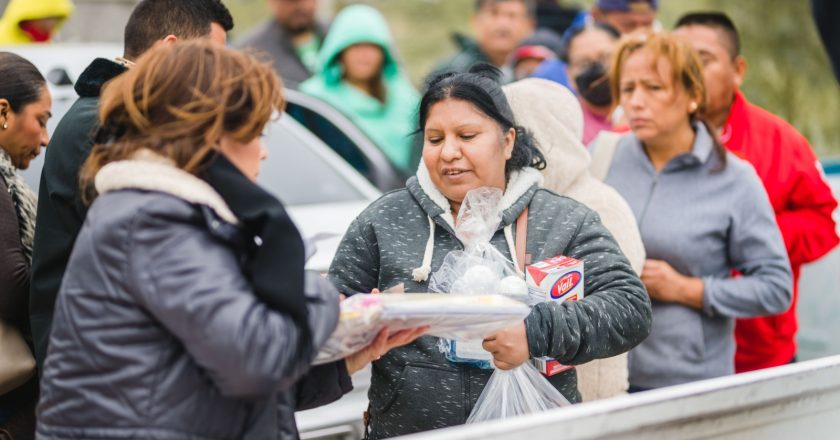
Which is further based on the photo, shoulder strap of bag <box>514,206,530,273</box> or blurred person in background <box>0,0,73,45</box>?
blurred person in background <box>0,0,73,45</box>

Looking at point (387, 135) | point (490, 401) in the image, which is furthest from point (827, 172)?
point (490, 401)

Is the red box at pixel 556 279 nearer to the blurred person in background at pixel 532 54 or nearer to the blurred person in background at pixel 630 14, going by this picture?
the blurred person in background at pixel 532 54

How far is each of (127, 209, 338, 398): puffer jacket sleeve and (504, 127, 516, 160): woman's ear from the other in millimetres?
1234

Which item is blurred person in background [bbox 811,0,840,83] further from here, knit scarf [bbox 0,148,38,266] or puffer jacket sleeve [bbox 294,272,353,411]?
knit scarf [bbox 0,148,38,266]

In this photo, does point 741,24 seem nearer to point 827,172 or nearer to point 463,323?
point 827,172

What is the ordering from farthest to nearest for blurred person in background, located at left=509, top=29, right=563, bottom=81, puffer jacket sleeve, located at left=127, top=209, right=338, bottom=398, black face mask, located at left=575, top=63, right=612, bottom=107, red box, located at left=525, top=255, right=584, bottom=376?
blurred person in background, located at left=509, top=29, right=563, bottom=81, black face mask, located at left=575, top=63, right=612, bottom=107, red box, located at left=525, top=255, right=584, bottom=376, puffer jacket sleeve, located at left=127, top=209, right=338, bottom=398

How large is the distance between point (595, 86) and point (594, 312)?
2.64 metres

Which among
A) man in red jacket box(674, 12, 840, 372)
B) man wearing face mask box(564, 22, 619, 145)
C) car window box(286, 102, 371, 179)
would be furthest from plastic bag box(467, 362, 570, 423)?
car window box(286, 102, 371, 179)

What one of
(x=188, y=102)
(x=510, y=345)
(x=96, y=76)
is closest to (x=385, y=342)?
(x=510, y=345)

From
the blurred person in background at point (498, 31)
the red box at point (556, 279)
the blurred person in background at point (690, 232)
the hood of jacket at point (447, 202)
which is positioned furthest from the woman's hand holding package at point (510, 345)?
the blurred person in background at point (498, 31)

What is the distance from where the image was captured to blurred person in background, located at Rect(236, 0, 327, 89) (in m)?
7.44

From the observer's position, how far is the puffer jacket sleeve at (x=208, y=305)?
1825 mm

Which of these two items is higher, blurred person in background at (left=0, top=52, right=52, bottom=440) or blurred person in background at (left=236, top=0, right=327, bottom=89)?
blurred person in background at (left=0, top=52, right=52, bottom=440)

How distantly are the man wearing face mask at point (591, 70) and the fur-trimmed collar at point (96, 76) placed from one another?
273 centimetres
